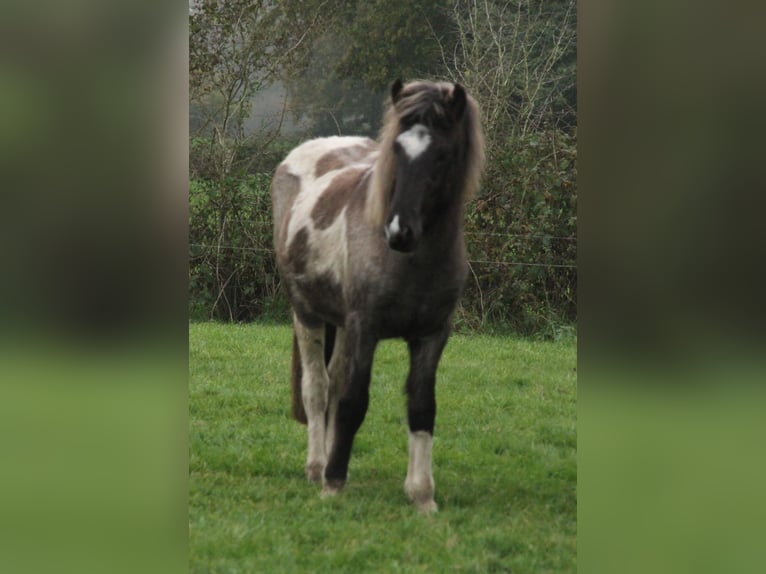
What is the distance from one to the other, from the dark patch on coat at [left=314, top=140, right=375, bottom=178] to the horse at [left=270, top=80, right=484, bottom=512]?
34 millimetres

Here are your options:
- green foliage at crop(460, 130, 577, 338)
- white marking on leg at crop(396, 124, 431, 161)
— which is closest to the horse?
white marking on leg at crop(396, 124, 431, 161)

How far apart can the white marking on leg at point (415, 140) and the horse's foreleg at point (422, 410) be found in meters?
0.85

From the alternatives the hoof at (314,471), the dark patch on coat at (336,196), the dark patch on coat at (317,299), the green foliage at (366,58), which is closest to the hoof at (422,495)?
the hoof at (314,471)

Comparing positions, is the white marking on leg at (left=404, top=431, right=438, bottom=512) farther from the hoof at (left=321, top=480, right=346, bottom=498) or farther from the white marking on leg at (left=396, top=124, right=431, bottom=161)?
the white marking on leg at (left=396, top=124, right=431, bottom=161)

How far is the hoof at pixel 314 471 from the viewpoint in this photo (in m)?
3.92

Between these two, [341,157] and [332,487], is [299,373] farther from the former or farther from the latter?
[341,157]

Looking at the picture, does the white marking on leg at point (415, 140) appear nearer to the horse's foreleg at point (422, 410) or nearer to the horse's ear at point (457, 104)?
the horse's ear at point (457, 104)

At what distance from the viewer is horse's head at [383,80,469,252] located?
9.91ft
